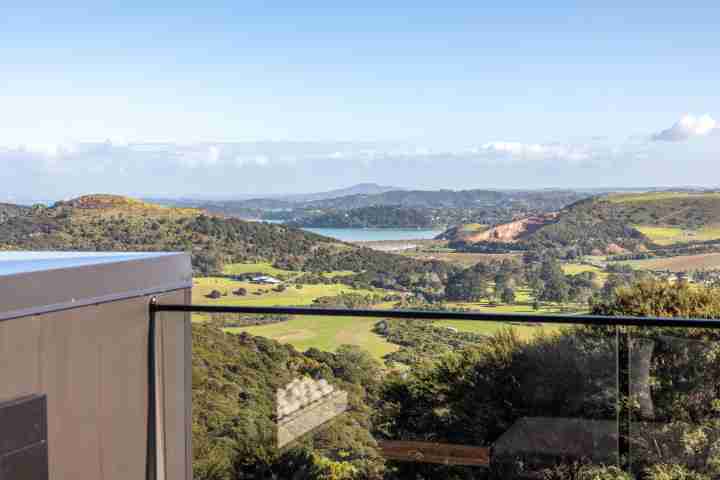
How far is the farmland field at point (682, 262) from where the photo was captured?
67.4 feet

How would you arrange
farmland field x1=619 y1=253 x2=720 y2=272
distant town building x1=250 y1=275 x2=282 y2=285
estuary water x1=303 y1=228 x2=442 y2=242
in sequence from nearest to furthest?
1. distant town building x1=250 y1=275 x2=282 y2=285
2. farmland field x1=619 y1=253 x2=720 y2=272
3. estuary water x1=303 y1=228 x2=442 y2=242

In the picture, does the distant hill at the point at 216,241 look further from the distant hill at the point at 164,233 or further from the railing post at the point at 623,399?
the railing post at the point at 623,399

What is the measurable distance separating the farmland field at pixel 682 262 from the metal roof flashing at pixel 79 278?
19.6 m

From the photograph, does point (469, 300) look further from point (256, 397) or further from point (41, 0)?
point (41, 0)

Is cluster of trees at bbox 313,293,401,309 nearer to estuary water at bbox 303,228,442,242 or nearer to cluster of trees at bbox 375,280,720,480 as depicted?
estuary water at bbox 303,228,442,242

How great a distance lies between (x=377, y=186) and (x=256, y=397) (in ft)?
77.5

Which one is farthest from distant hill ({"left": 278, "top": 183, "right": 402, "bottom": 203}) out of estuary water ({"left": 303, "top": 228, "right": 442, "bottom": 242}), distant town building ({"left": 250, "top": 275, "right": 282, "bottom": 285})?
distant town building ({"left": 250, "top": 275, "right": 282, "bottom": 285})

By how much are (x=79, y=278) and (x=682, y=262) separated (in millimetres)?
21526

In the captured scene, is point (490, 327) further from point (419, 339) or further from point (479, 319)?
point (419, 339)

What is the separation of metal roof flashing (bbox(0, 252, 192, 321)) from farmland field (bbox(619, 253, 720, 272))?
19.6m

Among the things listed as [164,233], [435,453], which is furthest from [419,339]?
[164,233]

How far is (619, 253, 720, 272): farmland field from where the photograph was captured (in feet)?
67.4

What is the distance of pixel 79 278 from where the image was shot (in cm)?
206

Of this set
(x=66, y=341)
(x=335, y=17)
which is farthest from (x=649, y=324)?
(x=335, y=17)
